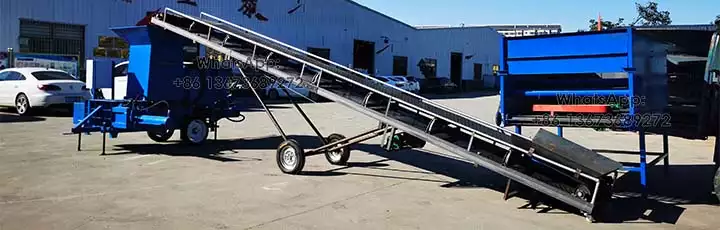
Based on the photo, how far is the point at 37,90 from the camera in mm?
18062

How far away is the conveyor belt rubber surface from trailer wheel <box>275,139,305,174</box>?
0.92m

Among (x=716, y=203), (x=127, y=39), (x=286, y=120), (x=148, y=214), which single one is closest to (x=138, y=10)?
(x=286, y=120)

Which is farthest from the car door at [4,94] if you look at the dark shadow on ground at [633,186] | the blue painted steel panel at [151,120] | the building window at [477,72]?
the building window at [477,72]

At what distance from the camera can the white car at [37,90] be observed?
59.3 feet

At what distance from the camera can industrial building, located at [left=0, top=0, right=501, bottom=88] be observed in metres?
25.8

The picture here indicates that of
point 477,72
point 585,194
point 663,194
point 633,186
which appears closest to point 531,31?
point 633,186

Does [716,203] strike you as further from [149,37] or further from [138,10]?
[138,10]

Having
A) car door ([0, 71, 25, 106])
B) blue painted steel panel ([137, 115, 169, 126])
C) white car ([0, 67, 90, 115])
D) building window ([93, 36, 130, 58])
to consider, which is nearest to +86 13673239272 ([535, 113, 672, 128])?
blue painted steel panel ([137, 115, 169, 126])

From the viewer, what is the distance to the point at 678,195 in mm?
8258

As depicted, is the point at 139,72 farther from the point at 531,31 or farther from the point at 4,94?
the point at 4,94

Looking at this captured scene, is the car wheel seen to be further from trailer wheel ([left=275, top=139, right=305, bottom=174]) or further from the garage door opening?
the garage door opening

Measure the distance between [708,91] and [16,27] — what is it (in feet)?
81.4

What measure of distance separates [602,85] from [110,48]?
2536 centimetres

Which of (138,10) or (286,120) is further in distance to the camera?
(138,10)
